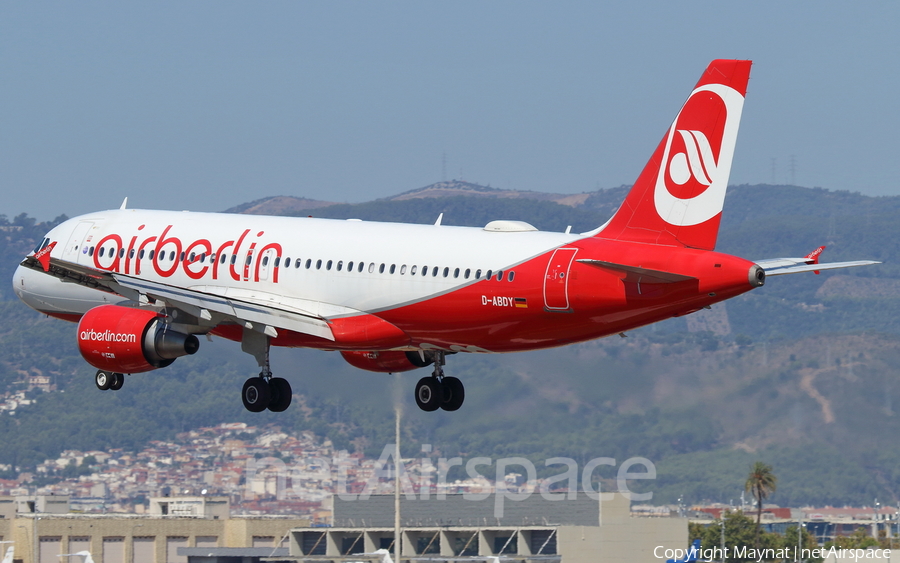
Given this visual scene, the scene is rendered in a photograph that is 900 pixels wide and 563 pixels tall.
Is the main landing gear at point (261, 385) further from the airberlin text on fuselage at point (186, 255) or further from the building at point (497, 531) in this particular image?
the building at point (497, 531)

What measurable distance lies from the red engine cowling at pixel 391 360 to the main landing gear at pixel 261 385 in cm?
258

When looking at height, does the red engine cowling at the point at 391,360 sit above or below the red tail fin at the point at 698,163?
below

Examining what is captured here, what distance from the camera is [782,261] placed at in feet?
139

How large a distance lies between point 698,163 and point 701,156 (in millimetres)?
198

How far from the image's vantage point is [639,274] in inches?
1532

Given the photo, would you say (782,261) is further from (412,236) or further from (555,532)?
(555,532)

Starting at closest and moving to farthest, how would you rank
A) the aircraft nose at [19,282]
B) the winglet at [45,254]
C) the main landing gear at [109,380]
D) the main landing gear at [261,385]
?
the winglet at [45,254], the main landing gear at [261,385], the main landing gear at [109,380], the aircraft nose at [19,282]

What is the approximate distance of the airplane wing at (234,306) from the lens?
45.0 metres

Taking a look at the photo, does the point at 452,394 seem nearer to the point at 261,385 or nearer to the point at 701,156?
the point at 261,385

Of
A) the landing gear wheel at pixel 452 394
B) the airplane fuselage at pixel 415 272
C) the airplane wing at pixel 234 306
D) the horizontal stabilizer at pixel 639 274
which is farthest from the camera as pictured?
the landing gear wheel at pixel 452 394

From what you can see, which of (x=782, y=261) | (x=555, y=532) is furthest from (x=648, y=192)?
(x=555, y=532)

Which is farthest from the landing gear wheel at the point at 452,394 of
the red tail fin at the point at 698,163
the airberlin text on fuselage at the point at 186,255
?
the red tail fin at the point at 698,163

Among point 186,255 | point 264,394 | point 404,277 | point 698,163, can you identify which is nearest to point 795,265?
point 698,163

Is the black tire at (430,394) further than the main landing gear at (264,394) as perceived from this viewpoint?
Yes
